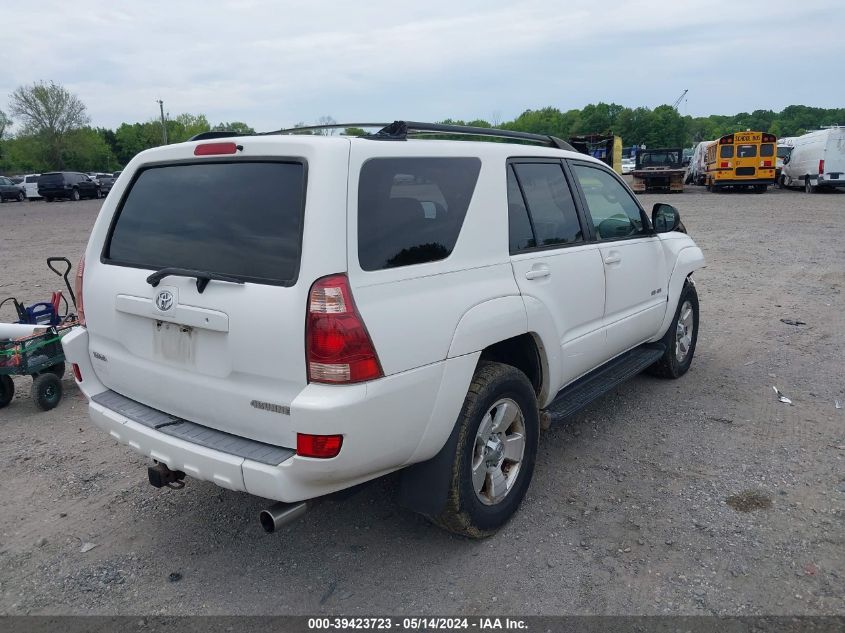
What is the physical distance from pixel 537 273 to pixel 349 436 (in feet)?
4.89

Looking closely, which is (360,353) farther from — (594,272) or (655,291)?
(655,291)

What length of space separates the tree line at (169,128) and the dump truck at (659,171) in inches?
525

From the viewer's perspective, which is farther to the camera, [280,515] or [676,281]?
[676,281]

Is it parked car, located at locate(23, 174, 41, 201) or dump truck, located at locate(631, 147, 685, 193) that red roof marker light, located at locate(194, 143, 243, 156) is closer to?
dump truck, located at locate(631, 147, 685, 193)

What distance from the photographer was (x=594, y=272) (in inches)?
159

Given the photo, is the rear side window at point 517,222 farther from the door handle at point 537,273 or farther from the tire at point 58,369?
the tire at point 58,369

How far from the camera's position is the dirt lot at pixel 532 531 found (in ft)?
9.51

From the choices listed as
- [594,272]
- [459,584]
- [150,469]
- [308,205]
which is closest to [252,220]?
[308,205]

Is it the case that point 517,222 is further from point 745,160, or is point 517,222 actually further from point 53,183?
point 53,183

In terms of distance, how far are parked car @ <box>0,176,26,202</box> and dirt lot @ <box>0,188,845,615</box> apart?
42340mm

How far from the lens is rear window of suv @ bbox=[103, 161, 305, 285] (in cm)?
264

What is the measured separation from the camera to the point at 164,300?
2867 millimetres

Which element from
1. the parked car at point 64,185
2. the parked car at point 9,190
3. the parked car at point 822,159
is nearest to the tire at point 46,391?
the parked car at point 822,159

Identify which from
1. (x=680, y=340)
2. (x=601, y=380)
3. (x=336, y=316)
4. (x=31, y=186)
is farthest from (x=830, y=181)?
(x=31, y=186)
